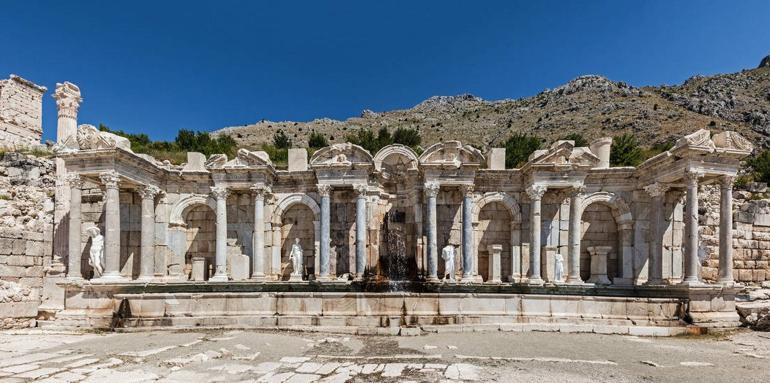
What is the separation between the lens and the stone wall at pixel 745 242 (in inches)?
640

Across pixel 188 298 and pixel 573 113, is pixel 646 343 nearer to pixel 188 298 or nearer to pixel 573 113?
pixel 188 298

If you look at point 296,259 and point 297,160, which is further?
point 297,160

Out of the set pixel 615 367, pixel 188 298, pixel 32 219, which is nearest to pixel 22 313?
pixel 32 219

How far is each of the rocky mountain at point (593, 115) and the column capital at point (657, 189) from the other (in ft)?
105

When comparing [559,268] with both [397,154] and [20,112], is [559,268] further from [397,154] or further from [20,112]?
[20,112]

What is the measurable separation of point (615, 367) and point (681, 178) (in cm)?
1050

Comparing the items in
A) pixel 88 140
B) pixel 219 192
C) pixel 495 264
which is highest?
pixel 88 140

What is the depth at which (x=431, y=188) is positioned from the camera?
16.7m

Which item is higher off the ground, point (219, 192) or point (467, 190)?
point (467, 190)

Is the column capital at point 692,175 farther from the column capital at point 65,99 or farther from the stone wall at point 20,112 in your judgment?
the stone wall at point 20,112

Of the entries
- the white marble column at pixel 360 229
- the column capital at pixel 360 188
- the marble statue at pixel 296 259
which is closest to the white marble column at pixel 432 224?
the column capital at pixel 360 188

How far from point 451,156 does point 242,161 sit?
9391 millimetres

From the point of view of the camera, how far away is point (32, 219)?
14336 millimetres

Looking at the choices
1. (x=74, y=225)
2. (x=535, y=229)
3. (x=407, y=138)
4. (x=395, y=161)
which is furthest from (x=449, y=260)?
(x=407, y=138)
